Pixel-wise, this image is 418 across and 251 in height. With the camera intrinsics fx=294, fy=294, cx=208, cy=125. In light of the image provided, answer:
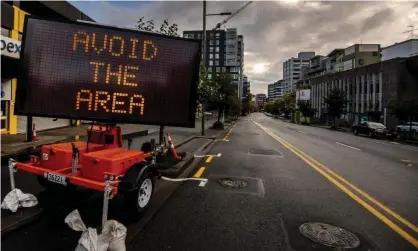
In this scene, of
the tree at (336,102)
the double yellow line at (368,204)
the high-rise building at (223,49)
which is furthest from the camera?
the high-rise building at (223,49)

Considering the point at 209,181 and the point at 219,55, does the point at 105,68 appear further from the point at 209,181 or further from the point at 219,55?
the point at 219,55

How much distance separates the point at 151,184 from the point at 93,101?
1855 millimetres

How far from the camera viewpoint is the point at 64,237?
13.4ft

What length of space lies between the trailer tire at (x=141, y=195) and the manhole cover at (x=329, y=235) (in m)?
2.65

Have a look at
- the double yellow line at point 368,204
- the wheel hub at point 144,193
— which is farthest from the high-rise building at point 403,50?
the wheel hub at point 144,193

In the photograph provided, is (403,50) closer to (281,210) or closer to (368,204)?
(368,204)

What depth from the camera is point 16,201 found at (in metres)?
4.67

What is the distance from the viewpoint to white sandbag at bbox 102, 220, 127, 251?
3512mm

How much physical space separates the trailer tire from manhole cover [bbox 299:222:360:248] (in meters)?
2.65

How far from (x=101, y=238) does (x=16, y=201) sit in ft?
7.00

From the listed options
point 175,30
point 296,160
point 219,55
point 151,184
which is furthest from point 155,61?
point 219,55

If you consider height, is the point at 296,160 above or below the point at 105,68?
below

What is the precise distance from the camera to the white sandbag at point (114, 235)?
3512mm

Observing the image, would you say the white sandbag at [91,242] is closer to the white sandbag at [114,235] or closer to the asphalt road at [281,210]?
the white sandbag at [114,235]
